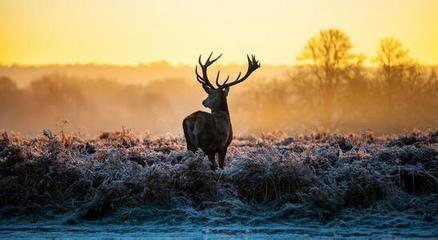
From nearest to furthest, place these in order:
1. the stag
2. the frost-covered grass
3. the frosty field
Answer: the frosty field → the frost-covered grass → the stag

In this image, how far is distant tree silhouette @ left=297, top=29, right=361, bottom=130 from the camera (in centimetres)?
4484

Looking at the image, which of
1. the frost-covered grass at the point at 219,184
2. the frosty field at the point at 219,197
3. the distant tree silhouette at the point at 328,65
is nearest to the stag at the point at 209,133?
the frosty field at the point at 219,197

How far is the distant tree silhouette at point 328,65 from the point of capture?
147 feet

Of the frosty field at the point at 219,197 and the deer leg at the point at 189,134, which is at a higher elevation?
the deer leg at the point at 189,134

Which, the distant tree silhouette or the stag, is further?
the distant tree silhouette

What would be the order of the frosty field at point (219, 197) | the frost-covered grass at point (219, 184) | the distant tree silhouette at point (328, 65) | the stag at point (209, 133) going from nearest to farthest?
the frosty field at point (219, 197), the frost-covered grass at point (219, 184), the stag at point (209, 133), the distant tree silhouette at point (328, 65)

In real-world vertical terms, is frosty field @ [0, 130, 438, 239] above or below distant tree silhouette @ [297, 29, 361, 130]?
below

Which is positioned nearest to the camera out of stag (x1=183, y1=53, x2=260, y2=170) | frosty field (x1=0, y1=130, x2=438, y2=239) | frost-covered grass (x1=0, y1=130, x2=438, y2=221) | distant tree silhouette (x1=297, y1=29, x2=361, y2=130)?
frosty field (x1=0, y1=130, x2=438, y2=239)

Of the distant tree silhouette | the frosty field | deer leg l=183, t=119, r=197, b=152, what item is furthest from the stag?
the distant tree silhouette

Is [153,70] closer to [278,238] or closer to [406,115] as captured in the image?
[406,115]

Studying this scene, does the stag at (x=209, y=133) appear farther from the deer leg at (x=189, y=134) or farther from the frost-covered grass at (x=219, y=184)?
the frost-covered grass at (x=219, y=184)

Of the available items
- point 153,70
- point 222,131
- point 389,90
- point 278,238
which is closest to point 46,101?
point 153,70

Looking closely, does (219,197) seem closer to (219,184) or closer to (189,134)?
(219,184)

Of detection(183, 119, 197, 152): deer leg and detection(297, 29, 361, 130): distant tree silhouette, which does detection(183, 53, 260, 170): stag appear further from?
detection(297, 29, 361, 130): distant tree silhouette
